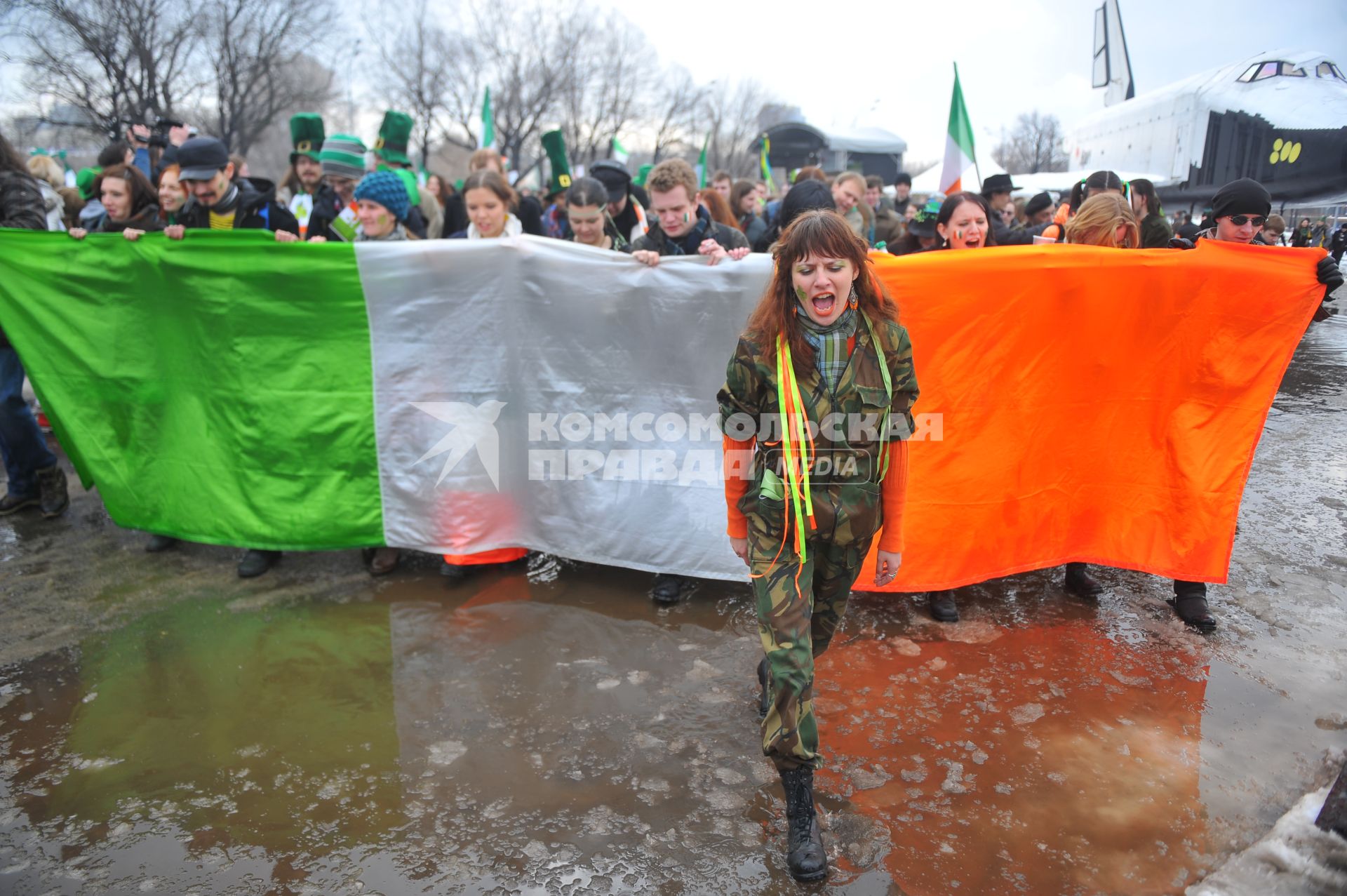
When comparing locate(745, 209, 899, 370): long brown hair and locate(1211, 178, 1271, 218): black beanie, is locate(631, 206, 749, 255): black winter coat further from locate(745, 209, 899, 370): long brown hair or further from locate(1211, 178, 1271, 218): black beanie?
locate(1211, 178, 1271, 218): black beanie

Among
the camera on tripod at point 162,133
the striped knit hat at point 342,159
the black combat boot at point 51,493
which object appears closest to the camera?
the black combat boot at point 51,493

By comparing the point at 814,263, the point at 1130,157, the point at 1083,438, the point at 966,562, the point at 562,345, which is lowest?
the point at 966,562

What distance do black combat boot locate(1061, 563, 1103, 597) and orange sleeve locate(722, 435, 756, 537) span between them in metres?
2.38

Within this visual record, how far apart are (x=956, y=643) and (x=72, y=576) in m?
4.70

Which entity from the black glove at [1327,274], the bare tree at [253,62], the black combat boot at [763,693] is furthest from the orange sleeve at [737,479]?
the bare tree at [253,62]

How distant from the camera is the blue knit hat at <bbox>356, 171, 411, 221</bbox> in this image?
467cm

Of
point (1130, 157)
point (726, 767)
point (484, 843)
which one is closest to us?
point (484, 843)

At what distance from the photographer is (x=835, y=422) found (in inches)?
102

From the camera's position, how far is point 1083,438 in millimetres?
4043

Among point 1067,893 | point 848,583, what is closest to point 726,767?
point 848,583

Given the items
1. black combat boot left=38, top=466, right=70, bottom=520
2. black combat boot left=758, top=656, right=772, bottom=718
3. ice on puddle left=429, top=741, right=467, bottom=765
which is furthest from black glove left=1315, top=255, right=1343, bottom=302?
black combat boot left=38, top=466, right=70, bottom=520

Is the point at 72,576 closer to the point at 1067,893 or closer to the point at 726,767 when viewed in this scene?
the point at 726,767

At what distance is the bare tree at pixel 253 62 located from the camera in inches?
1053

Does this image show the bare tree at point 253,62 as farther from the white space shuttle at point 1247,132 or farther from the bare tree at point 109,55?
the white space shuttle at point 1247,132
